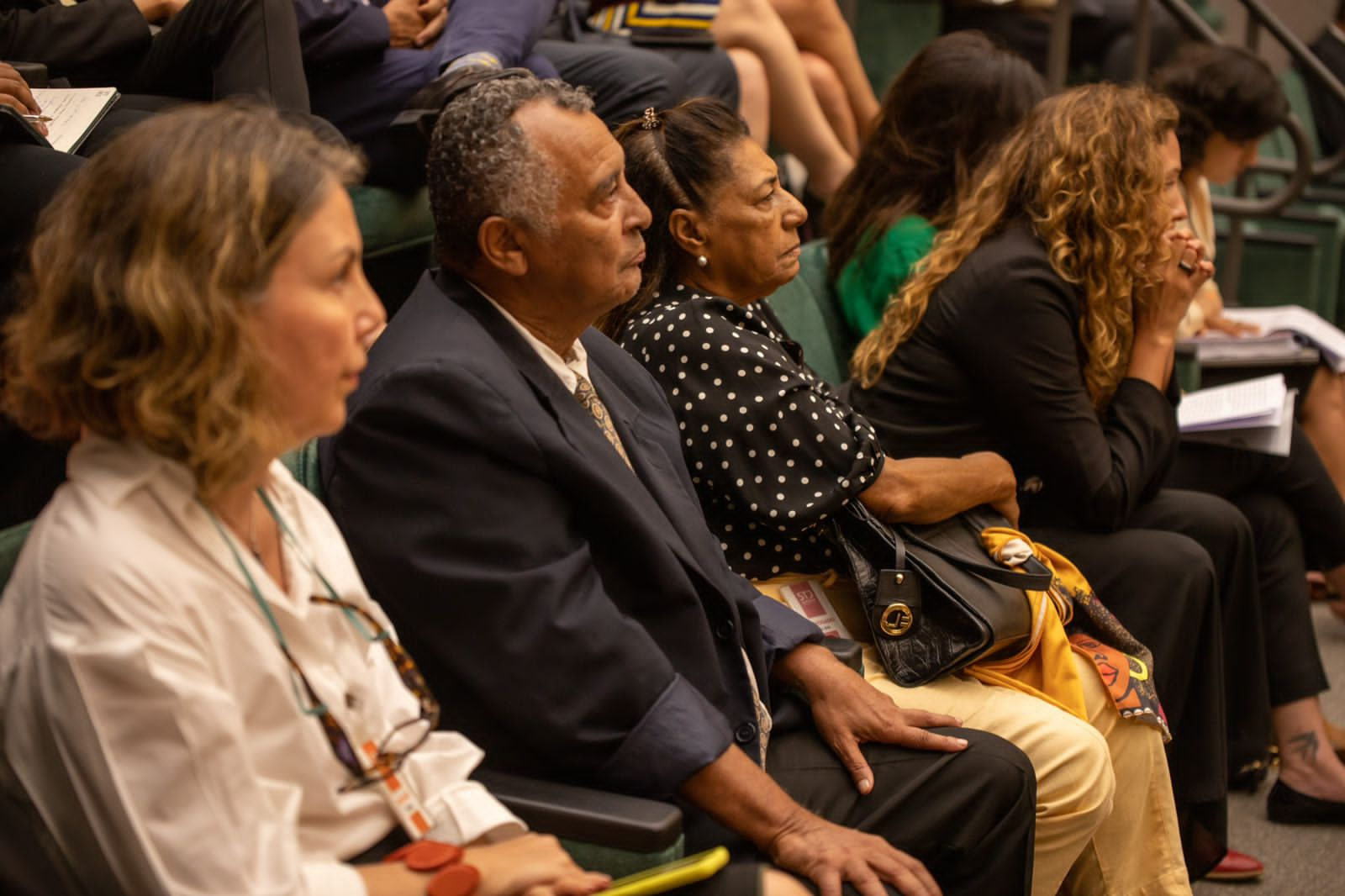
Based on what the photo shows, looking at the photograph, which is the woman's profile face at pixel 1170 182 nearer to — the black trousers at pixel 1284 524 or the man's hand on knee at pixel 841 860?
the black trousers at pixel 1284 524

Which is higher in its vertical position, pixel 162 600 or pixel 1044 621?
pixel 162 600

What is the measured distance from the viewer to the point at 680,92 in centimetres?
338

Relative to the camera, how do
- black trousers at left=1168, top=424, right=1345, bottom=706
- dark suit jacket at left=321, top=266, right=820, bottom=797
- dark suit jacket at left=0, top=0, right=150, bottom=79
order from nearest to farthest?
dark suit jacket at left=321, top=266, right=820, bottom=797 → dark suit jacket at left=0, top=0, right=150, bottom=79 → black trousers at left=1168, top=424, right=1345, bottom=706

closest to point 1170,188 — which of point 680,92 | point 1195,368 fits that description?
point 1195,368

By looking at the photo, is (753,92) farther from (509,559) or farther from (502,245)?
(509,559)

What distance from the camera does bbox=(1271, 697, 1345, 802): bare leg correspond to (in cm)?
277

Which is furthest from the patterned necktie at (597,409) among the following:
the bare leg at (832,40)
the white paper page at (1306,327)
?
the bare leg at (832,40)

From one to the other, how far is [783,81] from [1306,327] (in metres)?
1.49

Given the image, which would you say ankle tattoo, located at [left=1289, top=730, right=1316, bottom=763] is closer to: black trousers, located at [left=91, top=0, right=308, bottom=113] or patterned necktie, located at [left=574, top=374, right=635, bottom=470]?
patterned necktie, located at [left=574, top=374, right=635, bottom=470]

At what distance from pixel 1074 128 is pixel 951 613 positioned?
0.97 metres

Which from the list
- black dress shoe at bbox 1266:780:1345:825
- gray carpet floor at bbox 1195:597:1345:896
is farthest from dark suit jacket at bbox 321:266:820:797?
black dress shoe at bbox 1266:780:1345:825

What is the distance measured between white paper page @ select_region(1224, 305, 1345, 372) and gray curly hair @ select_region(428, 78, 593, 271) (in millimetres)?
2491

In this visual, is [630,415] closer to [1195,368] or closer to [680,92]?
[680,92]

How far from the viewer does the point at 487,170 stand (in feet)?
5.46
